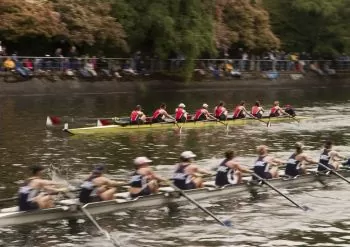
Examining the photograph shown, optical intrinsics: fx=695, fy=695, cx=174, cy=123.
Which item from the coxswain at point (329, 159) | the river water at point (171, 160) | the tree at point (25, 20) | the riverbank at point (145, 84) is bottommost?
the river water at point (171, 160)

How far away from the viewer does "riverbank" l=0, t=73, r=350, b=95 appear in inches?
1937

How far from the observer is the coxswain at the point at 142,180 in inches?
780

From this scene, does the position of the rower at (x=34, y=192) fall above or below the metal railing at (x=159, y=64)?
below

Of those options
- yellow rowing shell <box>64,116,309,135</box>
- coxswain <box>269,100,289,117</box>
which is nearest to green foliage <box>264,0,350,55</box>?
coxswain <box>269,100,289,117</box>

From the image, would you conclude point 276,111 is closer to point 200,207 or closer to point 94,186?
point 200,207

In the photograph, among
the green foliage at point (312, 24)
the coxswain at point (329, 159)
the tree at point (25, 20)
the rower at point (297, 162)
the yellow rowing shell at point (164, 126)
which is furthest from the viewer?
the green foliage at point (312, 24)

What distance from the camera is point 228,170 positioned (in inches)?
864

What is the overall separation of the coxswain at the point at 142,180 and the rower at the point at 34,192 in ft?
8.75

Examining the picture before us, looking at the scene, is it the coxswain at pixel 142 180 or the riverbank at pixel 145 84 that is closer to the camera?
the coxswain at pixel 142 180

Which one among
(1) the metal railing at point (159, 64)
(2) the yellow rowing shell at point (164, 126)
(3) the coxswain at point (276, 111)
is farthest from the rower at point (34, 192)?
(1) the metal railing at point (159, 64)

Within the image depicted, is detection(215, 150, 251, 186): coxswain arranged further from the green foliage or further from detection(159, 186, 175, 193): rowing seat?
the green foliage

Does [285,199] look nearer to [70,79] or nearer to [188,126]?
[188,126]

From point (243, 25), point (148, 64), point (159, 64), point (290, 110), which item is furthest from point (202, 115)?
point (243, 25)

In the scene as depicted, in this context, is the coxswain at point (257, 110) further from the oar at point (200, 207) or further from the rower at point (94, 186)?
the rower at point (94, 186)
